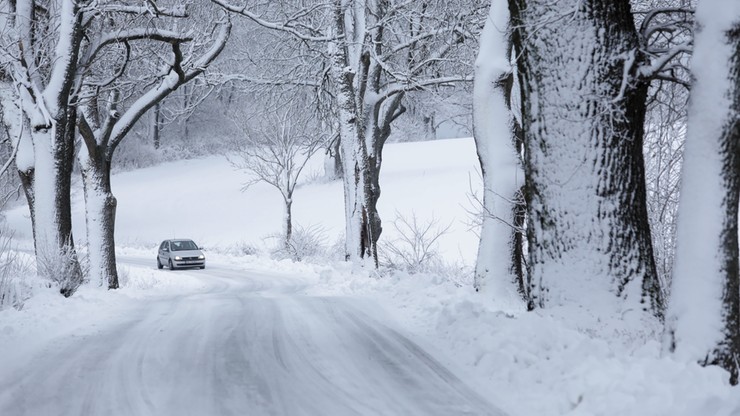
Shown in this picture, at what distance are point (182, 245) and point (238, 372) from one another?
24.7 meters

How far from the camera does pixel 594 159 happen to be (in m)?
6.64

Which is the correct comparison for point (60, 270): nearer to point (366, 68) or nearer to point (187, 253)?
point (366, 68)

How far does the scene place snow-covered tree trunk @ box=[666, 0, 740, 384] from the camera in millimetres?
5258

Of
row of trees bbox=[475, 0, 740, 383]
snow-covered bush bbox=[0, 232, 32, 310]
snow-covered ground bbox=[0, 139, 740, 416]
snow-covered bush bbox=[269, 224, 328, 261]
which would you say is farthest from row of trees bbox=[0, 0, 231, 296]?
snow-covered bush bbox=[269, 224, 328, 261]

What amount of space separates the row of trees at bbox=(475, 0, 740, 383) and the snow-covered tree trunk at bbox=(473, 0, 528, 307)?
2.17 m

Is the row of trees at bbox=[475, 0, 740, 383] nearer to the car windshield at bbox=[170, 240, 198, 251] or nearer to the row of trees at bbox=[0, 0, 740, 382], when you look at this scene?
the row of trees at bbox=[0, 0, 740, 382]

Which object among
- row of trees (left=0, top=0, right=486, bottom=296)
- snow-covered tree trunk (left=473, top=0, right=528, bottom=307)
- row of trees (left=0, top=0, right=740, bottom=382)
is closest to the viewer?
row of trees (left=0, top=0, right=740, bottom=382)

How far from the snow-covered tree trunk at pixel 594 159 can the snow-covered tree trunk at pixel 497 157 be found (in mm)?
2769

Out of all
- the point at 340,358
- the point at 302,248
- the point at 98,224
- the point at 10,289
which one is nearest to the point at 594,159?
the point at 340,358

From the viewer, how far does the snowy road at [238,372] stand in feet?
17.8

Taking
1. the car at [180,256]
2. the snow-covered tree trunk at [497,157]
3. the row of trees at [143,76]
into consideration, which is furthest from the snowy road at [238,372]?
the car at [180,256]

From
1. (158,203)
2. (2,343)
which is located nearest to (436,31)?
(2,343)

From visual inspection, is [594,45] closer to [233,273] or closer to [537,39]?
[537,39]

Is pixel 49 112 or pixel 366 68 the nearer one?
pixel 49 112
